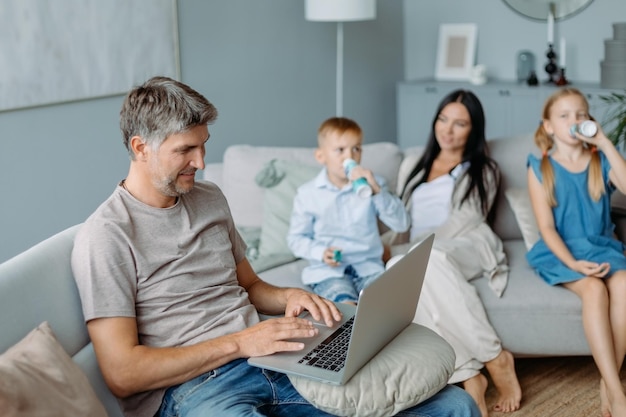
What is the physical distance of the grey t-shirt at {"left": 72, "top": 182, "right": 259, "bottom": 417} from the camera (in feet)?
6.21

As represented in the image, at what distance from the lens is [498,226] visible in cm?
361

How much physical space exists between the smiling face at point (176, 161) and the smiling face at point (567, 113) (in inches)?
64.5

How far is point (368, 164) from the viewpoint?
3.59 m

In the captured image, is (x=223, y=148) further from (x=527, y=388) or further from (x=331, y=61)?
(x=527, y=388)

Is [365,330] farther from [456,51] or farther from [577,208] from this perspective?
[456,51]

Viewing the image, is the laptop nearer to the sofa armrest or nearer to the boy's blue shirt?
the boy's blue shirt

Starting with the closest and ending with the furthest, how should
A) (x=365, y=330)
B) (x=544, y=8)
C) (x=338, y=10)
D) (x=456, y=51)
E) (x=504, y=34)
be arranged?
(x=365, y=330) < (x=338, y=10) < (x=544, y=8) < (x=504, y=34) < (x=456, y=51)

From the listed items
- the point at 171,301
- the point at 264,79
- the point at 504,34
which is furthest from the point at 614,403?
the point at 504,34

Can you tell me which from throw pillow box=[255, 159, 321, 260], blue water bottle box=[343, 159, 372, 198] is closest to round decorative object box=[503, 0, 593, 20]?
throw pillow box=[255, 159, 321, 260]

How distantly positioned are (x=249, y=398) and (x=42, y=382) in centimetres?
48

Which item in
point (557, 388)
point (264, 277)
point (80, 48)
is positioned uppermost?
point (80, 48)

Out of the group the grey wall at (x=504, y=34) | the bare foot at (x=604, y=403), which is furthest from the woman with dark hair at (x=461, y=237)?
the grey wall at (x=504, y=34)

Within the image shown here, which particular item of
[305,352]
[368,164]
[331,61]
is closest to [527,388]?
[368,164]

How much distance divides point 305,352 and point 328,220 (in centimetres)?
125
